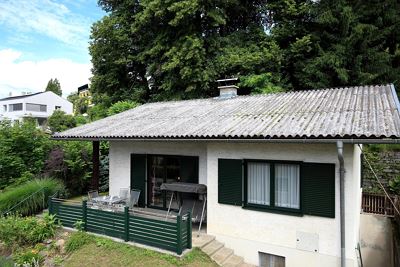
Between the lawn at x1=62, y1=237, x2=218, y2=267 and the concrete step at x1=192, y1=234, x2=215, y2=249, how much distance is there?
0.23m

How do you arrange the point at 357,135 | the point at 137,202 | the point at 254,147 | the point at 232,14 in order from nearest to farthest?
the point at 357,135
the point at 254,147
the point at 137,202
the point at 232,14

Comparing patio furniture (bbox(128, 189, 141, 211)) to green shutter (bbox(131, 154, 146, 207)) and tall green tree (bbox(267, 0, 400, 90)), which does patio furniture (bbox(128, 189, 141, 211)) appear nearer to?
green shutter (bbox(131, 154, 146, 207))

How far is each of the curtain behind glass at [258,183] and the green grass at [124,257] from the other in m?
1.97

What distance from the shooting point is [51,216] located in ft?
31.3

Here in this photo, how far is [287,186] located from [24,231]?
7543mm

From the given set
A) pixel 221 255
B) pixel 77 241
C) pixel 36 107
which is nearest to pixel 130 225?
pixel 77 241

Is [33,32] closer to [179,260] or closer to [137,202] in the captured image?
[137,202]

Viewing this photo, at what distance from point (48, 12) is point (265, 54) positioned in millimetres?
12477

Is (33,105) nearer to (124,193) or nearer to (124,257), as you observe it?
(124,193)

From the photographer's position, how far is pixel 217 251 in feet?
26.6

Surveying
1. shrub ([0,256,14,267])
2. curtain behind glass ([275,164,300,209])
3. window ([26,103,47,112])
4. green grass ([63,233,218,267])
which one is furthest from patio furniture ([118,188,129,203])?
window ([26,103,47,112])

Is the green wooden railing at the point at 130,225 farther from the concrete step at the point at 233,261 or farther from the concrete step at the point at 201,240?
the concrete step at the point at 233,261

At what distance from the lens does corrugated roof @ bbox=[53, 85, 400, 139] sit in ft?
22.2

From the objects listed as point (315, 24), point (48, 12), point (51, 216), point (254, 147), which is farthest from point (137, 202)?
point (315, 24)
